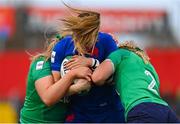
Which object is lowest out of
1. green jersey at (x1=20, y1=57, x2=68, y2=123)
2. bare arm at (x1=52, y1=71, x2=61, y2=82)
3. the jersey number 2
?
green jersey at (x1=20, y1=57, x2=68, y2=123)

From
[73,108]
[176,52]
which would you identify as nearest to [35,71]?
[73,108]

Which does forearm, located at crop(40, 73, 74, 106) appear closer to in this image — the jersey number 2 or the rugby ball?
the rugby ball

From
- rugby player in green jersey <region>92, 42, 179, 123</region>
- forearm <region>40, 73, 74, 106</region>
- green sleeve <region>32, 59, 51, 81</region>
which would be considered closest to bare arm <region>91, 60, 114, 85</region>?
rugby player in green jersey <region>92, 42, 179, 123</region>

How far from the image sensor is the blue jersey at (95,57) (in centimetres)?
700

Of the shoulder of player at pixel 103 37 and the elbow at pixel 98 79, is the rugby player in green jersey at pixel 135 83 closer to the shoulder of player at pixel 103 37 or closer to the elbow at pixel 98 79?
the elbow at pixel 98 79

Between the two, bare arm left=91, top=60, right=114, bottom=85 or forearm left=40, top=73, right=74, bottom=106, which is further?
forearm left=40, top=73, right=74, bottom=106

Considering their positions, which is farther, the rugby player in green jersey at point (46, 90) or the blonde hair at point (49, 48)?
the blonde hair at point (49, 48)

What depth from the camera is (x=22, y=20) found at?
1428 inches

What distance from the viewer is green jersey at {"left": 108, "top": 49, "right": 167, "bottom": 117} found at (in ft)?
21.0

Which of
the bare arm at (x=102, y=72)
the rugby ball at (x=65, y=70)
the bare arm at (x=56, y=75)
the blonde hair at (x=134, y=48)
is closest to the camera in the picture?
the bare arm at (x=102, y=72)

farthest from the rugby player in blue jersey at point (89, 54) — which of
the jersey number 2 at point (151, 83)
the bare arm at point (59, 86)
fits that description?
the jersey number 2 at point (151, 83)

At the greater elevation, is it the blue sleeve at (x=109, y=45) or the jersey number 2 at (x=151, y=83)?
the blue sleeve at (x=109, y=45)

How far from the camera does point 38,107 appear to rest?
7.45m

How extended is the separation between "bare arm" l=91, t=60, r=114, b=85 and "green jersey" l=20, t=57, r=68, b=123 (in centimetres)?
56
